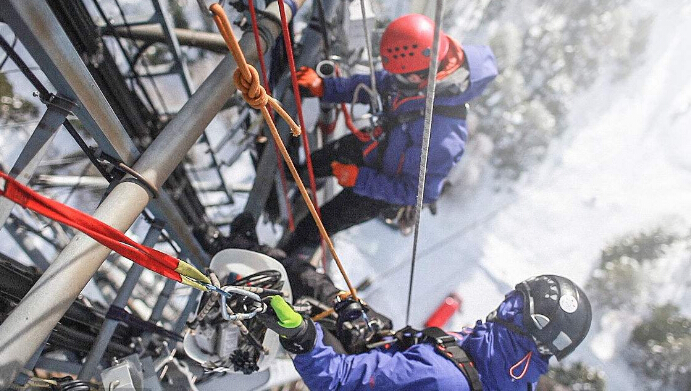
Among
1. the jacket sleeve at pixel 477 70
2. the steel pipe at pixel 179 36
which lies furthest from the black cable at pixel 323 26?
the jacket sleeve at pixel 477 70

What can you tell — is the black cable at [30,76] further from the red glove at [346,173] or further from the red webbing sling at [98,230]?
the red glove at [346,173]

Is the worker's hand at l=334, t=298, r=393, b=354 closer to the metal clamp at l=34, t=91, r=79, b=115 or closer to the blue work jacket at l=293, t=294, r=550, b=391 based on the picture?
the blue work jacket at l=293, t=294, r=550, b=391

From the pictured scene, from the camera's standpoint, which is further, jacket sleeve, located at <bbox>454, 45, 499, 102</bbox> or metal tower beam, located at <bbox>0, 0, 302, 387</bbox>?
jacket sleeve, located at <bbox>454, 45, 499, 102</bbox>

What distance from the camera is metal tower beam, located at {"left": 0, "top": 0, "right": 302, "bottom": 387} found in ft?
4.23

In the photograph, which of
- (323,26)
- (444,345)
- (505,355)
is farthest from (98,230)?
(323,26)

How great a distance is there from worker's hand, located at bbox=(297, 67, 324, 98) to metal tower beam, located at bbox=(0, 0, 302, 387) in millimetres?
1753

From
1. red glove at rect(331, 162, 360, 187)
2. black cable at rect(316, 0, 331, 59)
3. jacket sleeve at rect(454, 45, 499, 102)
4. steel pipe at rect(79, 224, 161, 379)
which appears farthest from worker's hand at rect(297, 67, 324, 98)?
steel pipe at rect(79, 224, 161, 379)

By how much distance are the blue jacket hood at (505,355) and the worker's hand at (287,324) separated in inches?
45.2

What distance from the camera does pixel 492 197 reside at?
1549 cm

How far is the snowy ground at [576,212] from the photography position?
10.1m

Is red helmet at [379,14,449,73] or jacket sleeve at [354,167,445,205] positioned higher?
→ red helmet at [379,14,449,73]

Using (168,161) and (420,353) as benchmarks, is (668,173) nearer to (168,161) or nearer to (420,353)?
(420,353)

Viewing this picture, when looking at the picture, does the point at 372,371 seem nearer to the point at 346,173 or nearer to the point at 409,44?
the point at 346,173

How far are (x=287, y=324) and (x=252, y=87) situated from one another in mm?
1213
